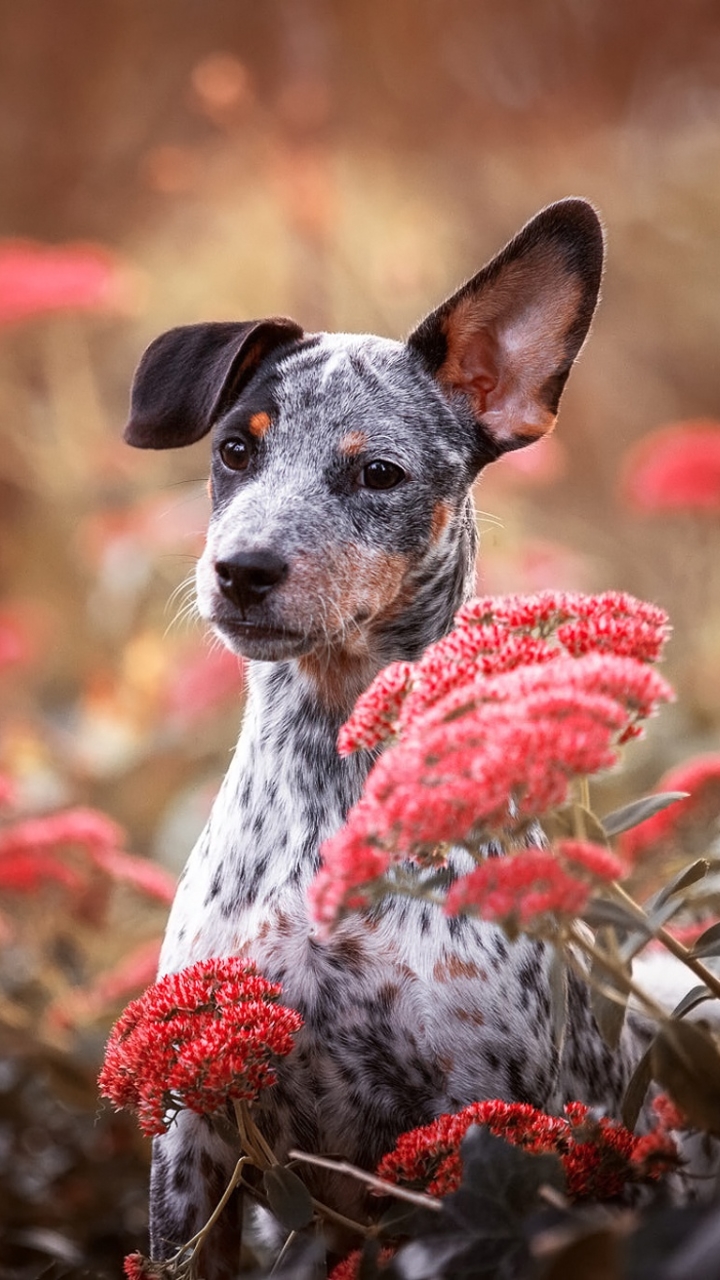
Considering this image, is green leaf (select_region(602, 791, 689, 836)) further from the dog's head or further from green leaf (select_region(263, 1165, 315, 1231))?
the dog's head

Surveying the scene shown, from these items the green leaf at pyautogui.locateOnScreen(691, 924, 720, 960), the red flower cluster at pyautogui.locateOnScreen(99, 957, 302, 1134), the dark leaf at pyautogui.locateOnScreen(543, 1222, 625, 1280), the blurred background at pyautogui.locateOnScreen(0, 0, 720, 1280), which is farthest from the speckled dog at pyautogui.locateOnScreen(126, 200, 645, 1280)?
the blurred background at pyautogui.locateOnScreen(0, 0, 720, 1280)

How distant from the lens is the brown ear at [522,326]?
1.91 meters

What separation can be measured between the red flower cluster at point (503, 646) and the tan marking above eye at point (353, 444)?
1.96ft

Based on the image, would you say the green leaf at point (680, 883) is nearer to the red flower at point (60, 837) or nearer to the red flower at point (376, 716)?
the red flower at point (376, 716)

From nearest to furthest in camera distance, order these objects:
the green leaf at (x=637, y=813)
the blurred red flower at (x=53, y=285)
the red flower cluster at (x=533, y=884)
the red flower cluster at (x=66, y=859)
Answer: the red flower cluster at (x=533, y=884) < the green leaf at (x=637, y=813) < the red flower cluster at (x=66, y=859) < the blurred red flower at (x=53, y=285)

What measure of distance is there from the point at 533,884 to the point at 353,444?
1.02 m

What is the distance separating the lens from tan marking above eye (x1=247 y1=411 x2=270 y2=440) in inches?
77.4

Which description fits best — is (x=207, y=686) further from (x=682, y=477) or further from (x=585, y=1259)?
(x=585, y=1259)

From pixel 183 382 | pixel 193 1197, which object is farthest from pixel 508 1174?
pixel 183 382

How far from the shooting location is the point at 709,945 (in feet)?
4.13

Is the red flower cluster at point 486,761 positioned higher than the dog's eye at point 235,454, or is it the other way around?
the dog's eye at point 235,454

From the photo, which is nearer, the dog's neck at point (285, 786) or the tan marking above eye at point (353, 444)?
the dog's neck at point (285, 786)

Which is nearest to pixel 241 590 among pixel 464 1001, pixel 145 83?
pixel 464 1001

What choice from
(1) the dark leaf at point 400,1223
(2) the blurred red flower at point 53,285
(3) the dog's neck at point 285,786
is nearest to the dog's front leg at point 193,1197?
(3) the dog's neck at point 285,786
